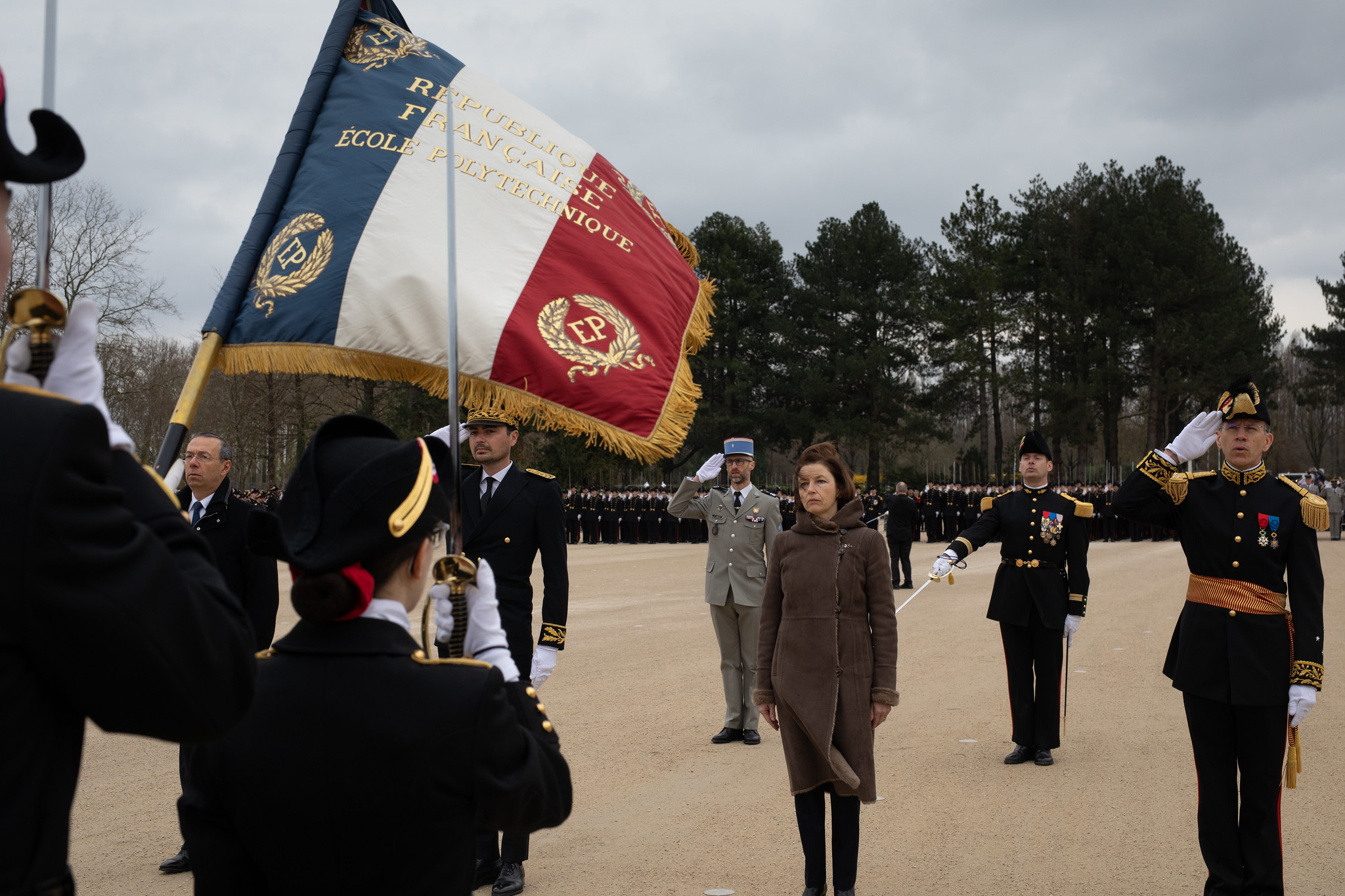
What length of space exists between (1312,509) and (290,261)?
421 centimetres

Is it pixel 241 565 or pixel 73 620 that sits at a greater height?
pixel 73 620

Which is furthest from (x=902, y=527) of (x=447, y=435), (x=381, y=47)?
(x=447, y=435)

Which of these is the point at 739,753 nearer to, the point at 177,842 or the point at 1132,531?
the point at 177,842

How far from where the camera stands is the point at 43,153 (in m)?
1.41

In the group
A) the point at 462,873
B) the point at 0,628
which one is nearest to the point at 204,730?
the point at 0,628

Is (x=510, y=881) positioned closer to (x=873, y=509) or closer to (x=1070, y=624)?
(x=1070, y=624)

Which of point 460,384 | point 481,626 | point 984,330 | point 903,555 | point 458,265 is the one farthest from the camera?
point 984,330

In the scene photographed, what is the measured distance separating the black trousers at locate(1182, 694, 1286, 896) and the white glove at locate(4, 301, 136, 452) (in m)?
4.29

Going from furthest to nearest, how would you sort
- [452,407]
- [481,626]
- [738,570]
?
[738,570], [452,407], [481,626]

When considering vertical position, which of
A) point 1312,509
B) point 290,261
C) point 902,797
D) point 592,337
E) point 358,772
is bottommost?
point 902,797

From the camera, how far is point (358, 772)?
5.79 ft

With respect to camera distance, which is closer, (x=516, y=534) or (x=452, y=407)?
(x=452, y=407)

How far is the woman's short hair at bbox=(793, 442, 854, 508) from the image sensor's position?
15.2ft

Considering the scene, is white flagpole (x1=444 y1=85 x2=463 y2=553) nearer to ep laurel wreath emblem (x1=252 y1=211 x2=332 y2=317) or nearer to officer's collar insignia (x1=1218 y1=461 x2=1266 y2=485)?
ep laurel wreath emblem (x1=252 y1=211 x2=332 y2=317)
